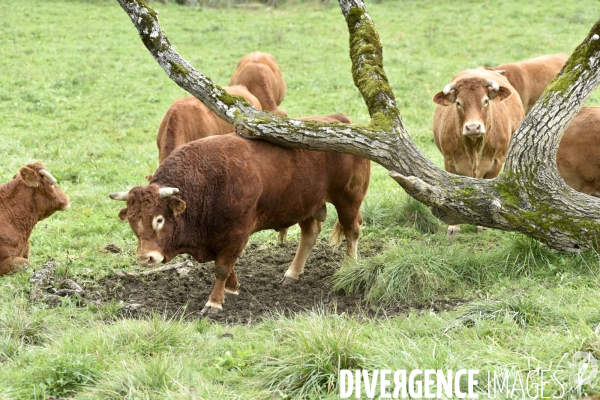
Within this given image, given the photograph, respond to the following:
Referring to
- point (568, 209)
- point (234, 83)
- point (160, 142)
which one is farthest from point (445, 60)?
point (568, 209)

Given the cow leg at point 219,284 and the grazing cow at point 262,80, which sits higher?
the grazing cow at point 262,80

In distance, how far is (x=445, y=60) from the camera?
67.4 feet

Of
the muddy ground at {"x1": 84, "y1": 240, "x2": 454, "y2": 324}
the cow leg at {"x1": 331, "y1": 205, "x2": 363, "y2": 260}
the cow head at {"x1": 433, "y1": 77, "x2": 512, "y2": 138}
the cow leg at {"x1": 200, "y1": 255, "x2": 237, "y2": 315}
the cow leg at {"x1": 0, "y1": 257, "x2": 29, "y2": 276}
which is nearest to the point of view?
the muddy ground at {"x1": 84, "y1": 240, "x2": 454, "y2": 324}

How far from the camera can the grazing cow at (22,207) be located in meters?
8.09

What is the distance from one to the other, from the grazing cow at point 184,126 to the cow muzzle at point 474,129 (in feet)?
11.7

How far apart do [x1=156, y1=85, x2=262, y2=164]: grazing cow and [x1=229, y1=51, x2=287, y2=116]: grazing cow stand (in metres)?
2.50

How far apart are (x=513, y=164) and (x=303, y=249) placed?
250 cm

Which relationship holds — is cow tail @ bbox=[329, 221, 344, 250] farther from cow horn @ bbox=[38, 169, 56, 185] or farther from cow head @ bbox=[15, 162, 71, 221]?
cow horn @ bbox=[38, 169, 56, 185]

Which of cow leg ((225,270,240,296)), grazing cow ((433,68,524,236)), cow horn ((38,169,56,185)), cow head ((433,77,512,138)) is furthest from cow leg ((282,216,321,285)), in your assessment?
cow horn ((38,169,56,185))

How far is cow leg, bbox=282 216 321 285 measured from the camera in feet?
27.4

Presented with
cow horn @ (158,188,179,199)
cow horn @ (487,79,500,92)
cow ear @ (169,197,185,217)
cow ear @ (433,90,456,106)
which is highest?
cow horn @ (487,79,500,92)

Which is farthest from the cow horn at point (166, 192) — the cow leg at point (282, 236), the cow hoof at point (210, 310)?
the cow leg at point (282, 236)

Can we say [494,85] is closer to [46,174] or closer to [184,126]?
[184,126]

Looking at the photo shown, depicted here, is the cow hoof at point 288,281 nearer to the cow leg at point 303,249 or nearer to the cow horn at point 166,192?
the cow leg at point 303,249
